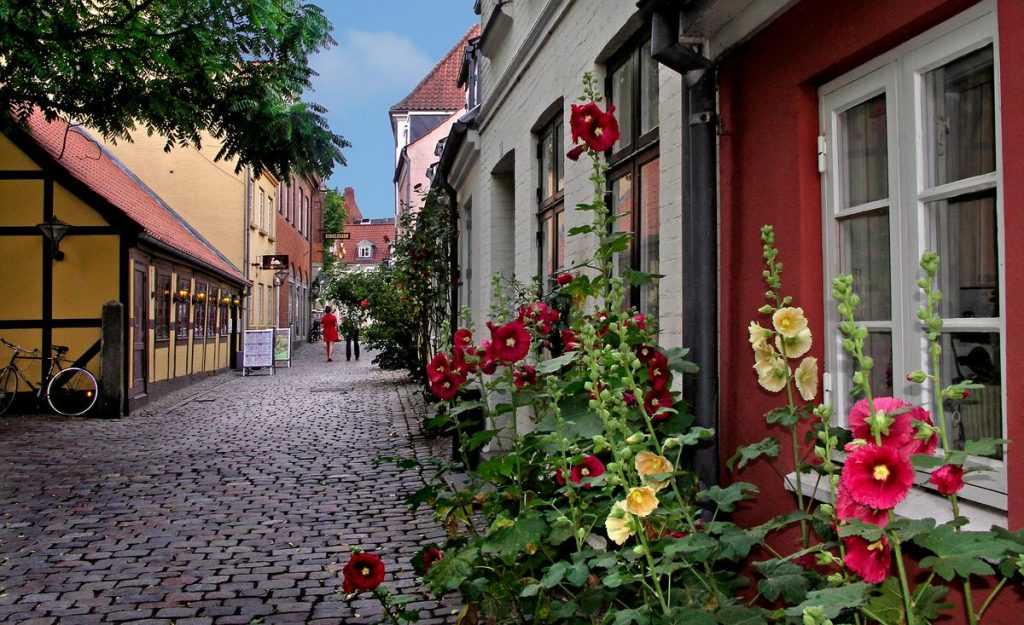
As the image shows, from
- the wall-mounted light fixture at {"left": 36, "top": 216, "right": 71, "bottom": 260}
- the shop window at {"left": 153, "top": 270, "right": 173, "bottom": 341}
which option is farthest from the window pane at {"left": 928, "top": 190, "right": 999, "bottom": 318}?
the shop window at {"left": 153, "top": 270, "right": 173, "bottom": 341}

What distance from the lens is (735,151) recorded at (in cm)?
393

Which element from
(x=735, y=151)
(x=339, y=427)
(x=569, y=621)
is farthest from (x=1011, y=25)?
(x=339, y=427)

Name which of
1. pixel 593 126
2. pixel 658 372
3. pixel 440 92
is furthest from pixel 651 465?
pixel 440 92

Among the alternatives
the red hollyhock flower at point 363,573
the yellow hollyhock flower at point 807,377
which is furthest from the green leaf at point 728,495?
the red hollyhock flower at point 363,573

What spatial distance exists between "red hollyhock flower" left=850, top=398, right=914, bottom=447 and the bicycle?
13236mm

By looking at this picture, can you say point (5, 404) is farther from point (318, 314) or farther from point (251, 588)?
point (318, 314)

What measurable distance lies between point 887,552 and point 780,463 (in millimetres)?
1787

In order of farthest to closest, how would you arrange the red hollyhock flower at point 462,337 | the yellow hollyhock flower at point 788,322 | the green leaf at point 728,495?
the red hollyhock flower at point 462,337 < the green leaf at point 728,495 < the yellow hollyhock flower at point 788,322

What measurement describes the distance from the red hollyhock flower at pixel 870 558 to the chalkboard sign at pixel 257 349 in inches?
843

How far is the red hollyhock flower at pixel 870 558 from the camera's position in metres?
1.72

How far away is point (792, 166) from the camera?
340 centimetres

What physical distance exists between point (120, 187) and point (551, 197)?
13.7 metres

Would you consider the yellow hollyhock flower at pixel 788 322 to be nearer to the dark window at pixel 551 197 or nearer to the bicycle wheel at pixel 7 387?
the dark window at pixel 551 197

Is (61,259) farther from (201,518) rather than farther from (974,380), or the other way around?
(974,380)
